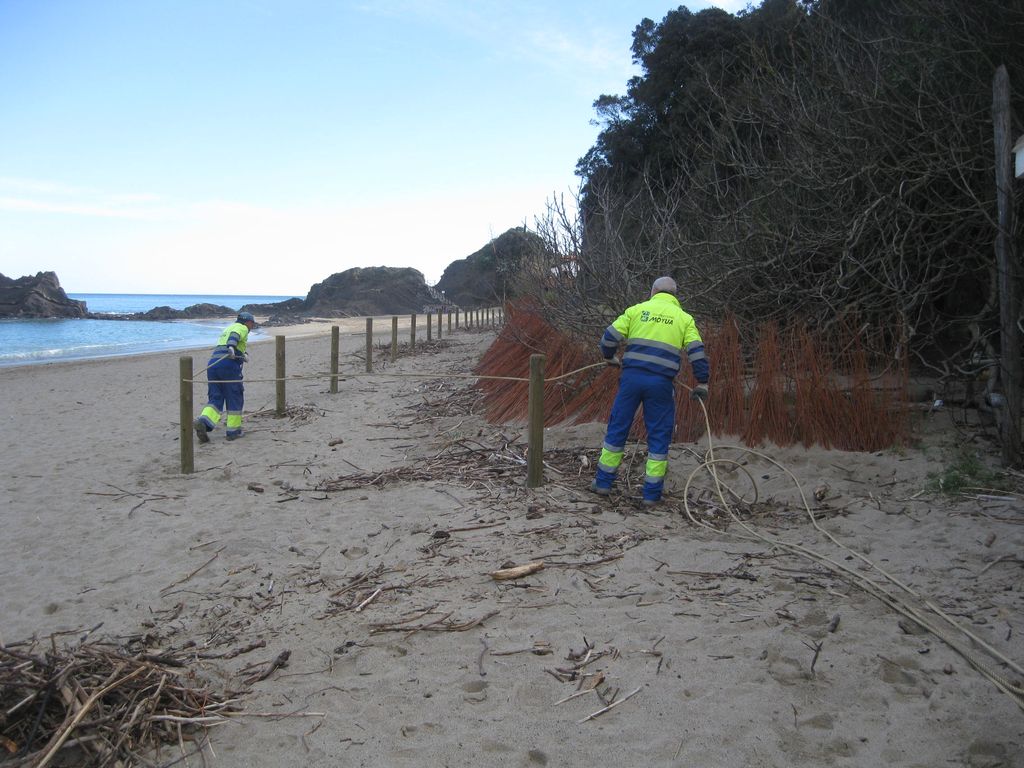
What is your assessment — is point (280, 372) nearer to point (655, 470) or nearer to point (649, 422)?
point (649, 422)

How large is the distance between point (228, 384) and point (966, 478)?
311 inches

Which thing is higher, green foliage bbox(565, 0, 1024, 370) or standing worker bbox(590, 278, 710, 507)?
green foliage bbox(565, 0, 1024, 370)

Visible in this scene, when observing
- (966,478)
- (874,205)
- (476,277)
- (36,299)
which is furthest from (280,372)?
(36,299)

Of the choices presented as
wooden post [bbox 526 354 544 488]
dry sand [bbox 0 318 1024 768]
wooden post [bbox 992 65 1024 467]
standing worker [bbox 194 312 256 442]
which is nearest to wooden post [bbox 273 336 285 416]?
standing worker [bbox 194 312 256 442]

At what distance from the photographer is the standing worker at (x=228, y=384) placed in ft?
29.6

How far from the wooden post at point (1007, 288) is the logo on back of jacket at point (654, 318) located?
2578 millimetres

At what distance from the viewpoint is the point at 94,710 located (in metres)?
2.88

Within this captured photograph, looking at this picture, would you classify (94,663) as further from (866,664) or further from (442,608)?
(866,664)

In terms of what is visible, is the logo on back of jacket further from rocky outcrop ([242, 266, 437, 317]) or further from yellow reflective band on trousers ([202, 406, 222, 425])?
rocky outcrop ([242, 266, 437, 317])

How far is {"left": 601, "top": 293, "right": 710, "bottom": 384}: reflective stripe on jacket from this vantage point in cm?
577

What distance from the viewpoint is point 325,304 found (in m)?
57.7

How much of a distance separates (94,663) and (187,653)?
63cm

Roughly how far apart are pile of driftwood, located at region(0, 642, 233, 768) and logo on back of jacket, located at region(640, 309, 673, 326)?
3983 millimetres

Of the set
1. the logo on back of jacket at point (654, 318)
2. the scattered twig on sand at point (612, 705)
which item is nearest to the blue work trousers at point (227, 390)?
the logo on back of jacket at point (654, 318)
